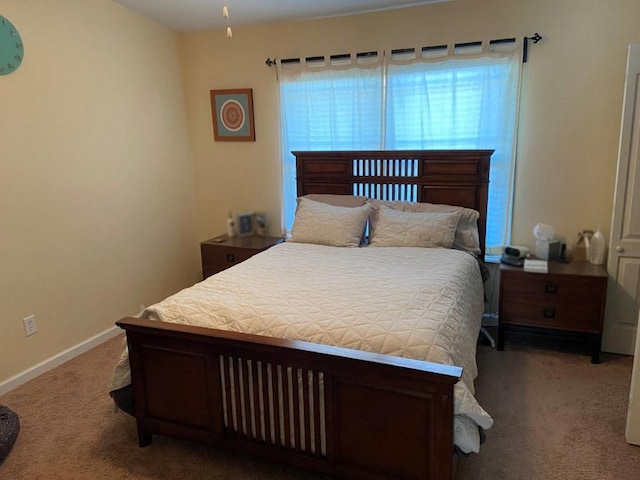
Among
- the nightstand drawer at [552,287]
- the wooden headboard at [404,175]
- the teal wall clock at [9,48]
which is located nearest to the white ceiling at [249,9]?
the teal wall clock at [9,48]

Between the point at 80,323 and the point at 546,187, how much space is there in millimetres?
3477

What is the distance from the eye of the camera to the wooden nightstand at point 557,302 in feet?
9.34

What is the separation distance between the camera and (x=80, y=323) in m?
3.16

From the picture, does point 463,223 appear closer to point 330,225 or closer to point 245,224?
point 330,225

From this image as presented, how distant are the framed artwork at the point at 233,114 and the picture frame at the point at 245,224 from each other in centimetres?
69

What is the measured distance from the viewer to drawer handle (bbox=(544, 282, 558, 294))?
9.55 ft

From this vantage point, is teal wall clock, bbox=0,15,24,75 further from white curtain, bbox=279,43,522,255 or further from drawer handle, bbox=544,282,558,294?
drawer handle, bbox=544,282,558,294

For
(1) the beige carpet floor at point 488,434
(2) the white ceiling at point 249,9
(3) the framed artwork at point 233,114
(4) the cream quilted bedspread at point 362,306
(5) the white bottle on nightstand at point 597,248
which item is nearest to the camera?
(4) the cream quilted bedspread at point 362,306

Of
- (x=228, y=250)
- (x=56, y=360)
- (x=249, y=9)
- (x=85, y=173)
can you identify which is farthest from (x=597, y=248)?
(x=56, y=360)

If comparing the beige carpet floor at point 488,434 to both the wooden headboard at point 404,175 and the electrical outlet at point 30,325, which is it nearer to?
the electrical outlet at point 30,325

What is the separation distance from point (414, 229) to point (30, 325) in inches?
101

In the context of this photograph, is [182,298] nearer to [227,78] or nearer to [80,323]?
[80,323]

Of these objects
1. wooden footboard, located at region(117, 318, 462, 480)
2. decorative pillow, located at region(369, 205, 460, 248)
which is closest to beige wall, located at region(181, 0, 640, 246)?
decorative pillow, located at region(369, 205, 460, 248)

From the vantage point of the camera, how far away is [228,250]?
3781 mm
